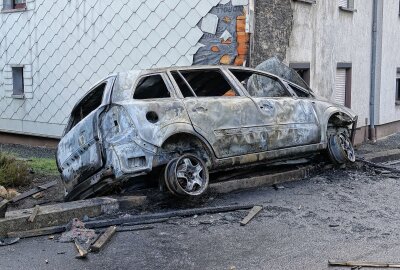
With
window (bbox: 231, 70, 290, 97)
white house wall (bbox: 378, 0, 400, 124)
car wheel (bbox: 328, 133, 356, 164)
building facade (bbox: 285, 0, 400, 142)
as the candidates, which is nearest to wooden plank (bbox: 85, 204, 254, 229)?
window (bbox: 231, 70, 290, 97)

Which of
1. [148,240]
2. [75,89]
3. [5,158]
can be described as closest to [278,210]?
[148,240]

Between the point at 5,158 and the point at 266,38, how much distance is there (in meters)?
5.15

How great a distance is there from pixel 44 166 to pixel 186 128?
468 cm

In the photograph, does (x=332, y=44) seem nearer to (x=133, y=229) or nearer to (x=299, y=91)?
(x=299, y=91)

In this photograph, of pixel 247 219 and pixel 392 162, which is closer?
pixel 247 219

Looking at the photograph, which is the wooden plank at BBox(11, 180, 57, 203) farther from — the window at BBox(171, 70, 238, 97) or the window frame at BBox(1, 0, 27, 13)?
the window frame at BBox(1, 0, 27, 13)

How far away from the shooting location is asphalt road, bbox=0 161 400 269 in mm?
5414

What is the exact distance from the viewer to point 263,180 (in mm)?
8555

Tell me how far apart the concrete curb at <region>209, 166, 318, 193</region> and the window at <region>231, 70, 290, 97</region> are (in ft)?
3.91

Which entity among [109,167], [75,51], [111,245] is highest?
[75,51]

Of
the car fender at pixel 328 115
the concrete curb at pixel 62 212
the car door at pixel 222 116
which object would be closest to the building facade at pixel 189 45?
the car fender at pixel 328 115

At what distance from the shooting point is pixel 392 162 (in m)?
11.8

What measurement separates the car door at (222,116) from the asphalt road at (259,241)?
2.28 ft

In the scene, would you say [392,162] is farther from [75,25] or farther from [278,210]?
[75,25]
